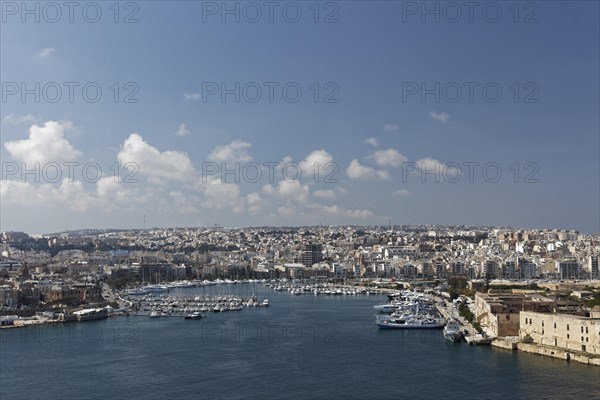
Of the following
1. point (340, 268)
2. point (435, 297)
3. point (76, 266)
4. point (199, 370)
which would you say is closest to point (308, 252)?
point (340, 268)

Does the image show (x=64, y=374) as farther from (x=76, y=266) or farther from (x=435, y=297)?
(x=76, y=266)

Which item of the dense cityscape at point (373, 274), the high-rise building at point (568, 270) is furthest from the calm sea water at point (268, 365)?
the high-rise building at point (568, 270)

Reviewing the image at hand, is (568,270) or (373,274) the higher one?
(568,270)

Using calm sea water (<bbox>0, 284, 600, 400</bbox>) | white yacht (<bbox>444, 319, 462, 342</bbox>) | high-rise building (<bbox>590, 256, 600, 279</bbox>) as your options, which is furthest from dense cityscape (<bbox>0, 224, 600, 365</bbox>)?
calm sea water (<bbox>0, 284, 600, 400</bbox>)

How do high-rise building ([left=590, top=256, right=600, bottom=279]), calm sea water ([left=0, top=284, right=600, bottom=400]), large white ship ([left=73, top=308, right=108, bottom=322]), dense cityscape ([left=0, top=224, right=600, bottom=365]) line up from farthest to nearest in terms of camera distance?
1. high-rise building ([left=590, top=256, right=600, bottom=279])
2. large white ship ([left=73, top=308, right=108, bottom=322])
3. dense cityscape ([left=0, top=224, right=600, bottom=365])
4. calm sea water ([left=0, top=284, right=600, bottom=400])

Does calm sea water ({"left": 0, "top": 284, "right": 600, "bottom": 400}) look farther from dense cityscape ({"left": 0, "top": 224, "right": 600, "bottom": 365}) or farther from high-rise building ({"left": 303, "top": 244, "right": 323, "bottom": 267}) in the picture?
high-rise building ({"left": 303, "top": 244, "right": 323, "bottom": 267})

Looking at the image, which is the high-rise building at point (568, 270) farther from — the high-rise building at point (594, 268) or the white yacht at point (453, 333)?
the white yacht at point (453, 333)

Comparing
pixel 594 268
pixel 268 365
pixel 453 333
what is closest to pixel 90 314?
pixel 268 365

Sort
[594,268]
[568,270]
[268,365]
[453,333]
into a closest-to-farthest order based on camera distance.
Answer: [268,365] → [453,333] → [568,270] → [594,268]

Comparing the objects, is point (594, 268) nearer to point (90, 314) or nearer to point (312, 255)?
point (312, 255)
